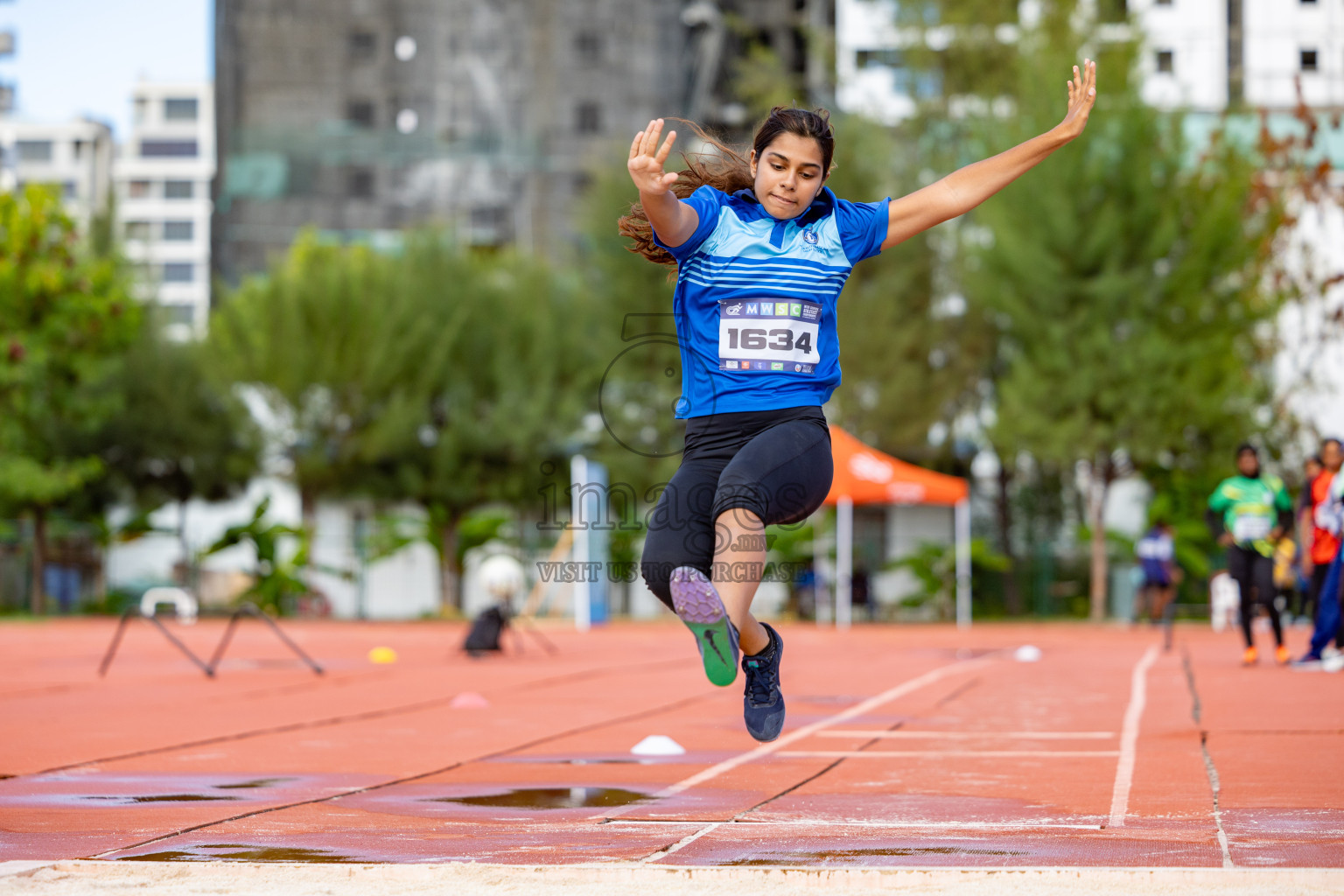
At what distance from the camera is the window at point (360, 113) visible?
206 feet

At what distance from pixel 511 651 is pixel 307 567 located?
13.1 meters

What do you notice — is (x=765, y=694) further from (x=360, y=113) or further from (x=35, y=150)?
(x=35, y=150)

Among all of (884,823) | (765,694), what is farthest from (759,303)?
(884,823)

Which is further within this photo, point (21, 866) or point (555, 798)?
point (555, 798)

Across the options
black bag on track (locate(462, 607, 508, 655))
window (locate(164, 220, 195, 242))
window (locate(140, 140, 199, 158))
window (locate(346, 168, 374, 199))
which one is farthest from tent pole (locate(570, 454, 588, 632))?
window (locate(140, 140, 199, 158))

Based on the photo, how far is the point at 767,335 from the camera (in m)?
4.97

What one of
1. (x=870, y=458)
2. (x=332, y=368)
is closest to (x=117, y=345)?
(x=332, y=368)

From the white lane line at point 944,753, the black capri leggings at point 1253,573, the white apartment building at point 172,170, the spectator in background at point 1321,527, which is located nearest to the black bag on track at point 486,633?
the black capri leggings at point 1253,573

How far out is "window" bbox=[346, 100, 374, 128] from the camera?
206 feet

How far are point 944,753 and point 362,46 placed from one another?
59.9m

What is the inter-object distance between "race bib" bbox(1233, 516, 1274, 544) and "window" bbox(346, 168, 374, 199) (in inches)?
2087

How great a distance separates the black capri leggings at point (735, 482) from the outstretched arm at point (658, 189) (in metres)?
0.63

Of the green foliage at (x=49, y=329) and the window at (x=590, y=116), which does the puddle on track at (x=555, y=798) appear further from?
the window at (x=590, y=116)

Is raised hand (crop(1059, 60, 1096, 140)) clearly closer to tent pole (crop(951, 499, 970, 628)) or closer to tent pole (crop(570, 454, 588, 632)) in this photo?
tent pole (crop(570, 454, 588, 632))
